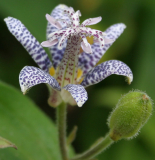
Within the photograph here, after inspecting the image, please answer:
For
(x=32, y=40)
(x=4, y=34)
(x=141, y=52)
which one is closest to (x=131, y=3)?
(x=141, y=52)

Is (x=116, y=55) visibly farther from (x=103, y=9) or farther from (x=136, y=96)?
(x=136, y=96)

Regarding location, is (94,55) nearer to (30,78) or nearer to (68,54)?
(68,54)

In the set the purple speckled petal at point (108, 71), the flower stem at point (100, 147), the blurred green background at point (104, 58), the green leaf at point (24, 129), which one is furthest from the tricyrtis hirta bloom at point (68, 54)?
the blurred green background at point (104, 58)

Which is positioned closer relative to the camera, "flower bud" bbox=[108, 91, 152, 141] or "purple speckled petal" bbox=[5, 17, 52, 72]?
"flower bud" bbox=[108, 91, 152, 141]

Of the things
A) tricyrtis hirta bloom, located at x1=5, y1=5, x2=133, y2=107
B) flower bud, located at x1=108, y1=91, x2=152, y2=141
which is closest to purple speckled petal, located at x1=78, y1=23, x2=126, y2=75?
tricyrtis hirta bloom, located at x1=5, y1=5, x2=133, y2=107

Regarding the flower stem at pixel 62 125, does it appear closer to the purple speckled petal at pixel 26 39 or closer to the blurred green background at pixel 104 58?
the purple speckled petal at pixel 26 39

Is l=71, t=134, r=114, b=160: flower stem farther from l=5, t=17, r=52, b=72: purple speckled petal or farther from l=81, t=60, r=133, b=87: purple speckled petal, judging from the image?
l=5, t=17, r=52, b=72: purple speckled petal
